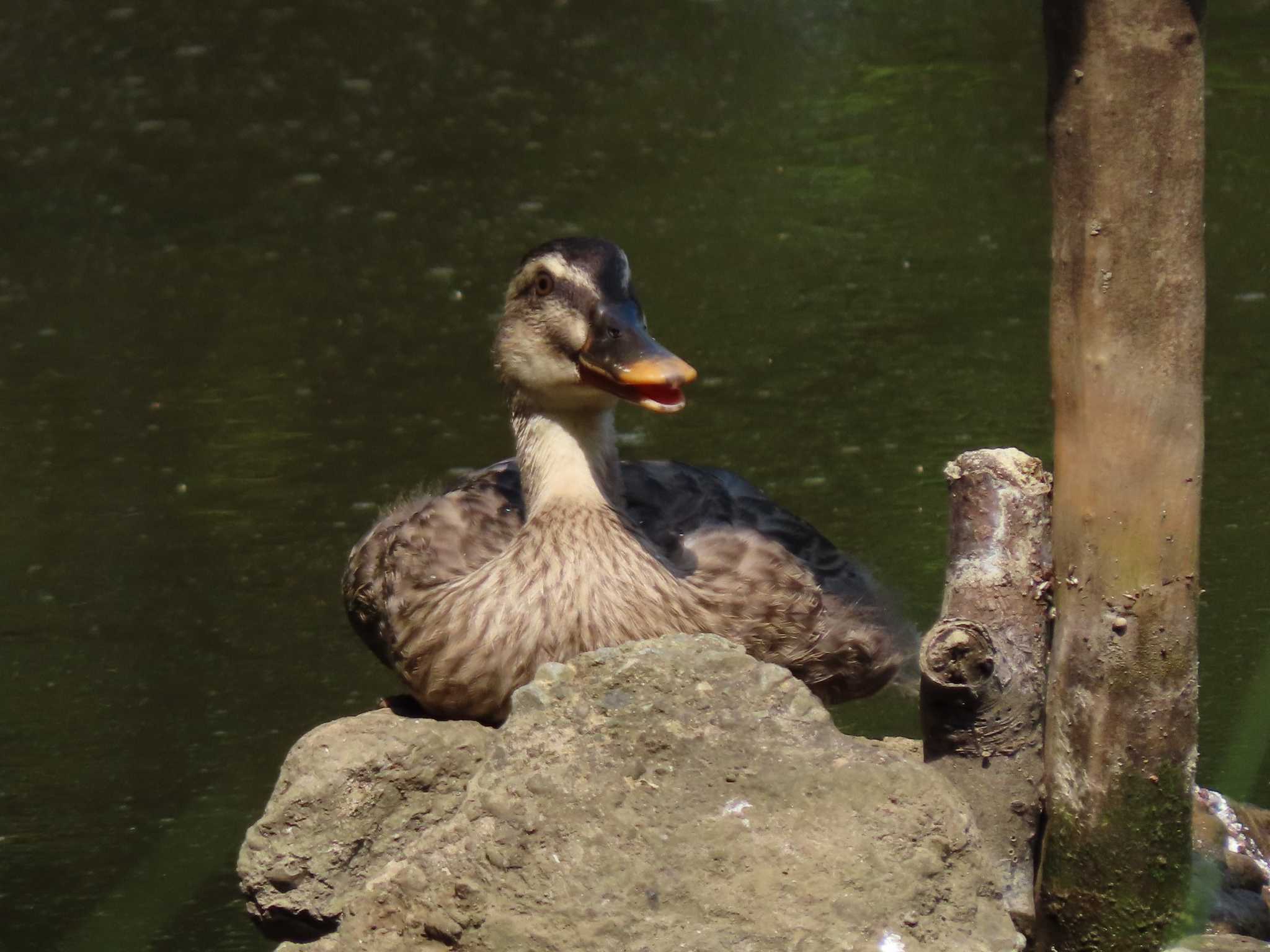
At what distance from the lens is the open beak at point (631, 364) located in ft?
14.4

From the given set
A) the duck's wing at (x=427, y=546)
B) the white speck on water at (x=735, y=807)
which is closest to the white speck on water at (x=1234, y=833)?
the white speck on water at (x=735, y=807)

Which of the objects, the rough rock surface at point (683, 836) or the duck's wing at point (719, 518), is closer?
the rough rock surface at point (683, 836)

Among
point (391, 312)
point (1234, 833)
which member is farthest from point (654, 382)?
point (391, 312)

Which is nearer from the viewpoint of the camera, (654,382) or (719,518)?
(654,382)

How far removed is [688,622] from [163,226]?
6481 millimetres

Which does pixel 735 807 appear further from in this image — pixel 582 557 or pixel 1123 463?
pixel 582 557

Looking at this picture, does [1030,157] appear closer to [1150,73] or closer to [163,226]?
[163,226]

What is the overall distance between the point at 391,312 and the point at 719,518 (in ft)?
14.4

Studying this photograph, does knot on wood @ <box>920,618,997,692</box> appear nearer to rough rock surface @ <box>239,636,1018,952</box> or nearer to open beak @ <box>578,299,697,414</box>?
rough rock surface @ <box>239,636,1018,952</box>

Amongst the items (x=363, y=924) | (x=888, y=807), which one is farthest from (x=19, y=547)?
(x=888, y=807)

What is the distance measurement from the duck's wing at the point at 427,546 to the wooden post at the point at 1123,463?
154 centimetres

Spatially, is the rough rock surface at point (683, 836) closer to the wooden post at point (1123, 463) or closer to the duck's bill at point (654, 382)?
the wooden post at point (1123, 463)

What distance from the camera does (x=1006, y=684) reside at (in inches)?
158

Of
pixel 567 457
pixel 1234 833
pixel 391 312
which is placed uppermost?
pixel 567 457
